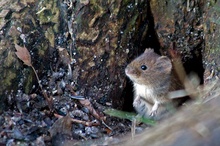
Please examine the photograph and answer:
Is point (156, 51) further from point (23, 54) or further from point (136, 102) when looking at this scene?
point (23, 54)

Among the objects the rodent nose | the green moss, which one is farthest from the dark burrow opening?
the green moss

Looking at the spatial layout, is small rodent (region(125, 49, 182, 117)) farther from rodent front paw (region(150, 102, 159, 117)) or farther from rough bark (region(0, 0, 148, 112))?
rough bark (region(0, 0, 148, 112))

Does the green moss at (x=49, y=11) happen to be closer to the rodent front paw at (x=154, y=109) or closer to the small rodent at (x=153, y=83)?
the small rodent at (x=153, y=83)

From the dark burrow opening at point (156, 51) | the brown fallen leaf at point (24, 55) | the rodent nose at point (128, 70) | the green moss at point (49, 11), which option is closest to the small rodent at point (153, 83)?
the dark burrow opening at point (156, 51)

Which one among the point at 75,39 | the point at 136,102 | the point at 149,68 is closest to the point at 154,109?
the point at 136,102

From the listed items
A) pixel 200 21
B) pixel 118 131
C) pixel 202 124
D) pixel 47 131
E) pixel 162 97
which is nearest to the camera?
pixel 202 124

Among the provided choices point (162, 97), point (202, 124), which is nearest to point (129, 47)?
point (162, 97)

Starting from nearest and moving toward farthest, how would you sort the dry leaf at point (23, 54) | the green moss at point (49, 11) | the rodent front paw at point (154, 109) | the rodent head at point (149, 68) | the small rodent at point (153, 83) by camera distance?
1. the dry leaf at point (23, 54)
2. the green moss at point (49, 11)
3. the rodent head at point (149, 68)
4. the small rodent at point (153, 83)
5. the rodent front paw at point (154, 109)

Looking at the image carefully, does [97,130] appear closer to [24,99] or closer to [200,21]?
[24,99]
